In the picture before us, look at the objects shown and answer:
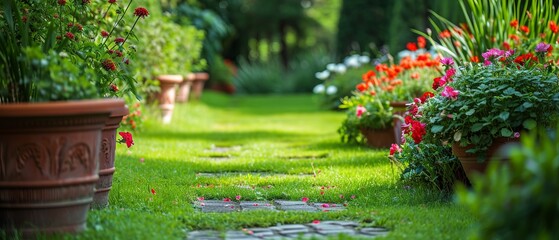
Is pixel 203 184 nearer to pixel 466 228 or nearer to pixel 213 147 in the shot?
pixel 466 228

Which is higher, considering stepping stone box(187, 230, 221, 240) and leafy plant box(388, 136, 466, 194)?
leafy plant box(388, 136, 466, 194)

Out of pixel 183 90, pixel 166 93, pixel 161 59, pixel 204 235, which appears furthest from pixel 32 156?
pixel 183 90

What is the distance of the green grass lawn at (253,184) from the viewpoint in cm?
494

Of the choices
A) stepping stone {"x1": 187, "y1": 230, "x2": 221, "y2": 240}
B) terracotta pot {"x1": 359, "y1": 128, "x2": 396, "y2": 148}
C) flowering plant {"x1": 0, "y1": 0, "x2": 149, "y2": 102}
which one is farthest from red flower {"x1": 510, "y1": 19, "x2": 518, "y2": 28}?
stepping stone {"x1": 187, "y1": 230, "x2": 221, "y2": 240}

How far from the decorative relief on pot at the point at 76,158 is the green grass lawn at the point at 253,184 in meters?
0.35

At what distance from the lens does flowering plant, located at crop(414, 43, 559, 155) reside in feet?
18.5

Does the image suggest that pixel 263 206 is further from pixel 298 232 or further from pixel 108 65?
pixel 108 65

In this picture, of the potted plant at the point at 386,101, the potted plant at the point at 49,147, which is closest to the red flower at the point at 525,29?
the potted plant at the point at 386,101

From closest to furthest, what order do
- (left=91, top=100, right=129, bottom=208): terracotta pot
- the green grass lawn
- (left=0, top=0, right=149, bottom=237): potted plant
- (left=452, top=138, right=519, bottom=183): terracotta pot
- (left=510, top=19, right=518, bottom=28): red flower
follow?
(left=0, top=0, right=149, bottom=237): potted plant, the green grass lawn, (left=91, top=100, right=129, bottom=208): terracotta pot, (left=452, top=138, right=519, bottom=183): terracotta pot, (left=510, top=19, right=518, bottom=28): red flower

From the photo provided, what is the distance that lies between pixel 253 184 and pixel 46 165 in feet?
8.42

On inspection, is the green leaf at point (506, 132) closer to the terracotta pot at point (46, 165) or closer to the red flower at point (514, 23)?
the terracotta pot at point (46, 165)

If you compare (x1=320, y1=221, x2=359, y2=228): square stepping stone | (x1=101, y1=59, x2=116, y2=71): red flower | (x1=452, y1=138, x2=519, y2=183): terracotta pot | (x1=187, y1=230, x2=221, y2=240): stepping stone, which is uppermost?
(x1=101, y1=59, x2=116, y2=71): red flower

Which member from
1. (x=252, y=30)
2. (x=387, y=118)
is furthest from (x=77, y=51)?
(x=252, y=30)

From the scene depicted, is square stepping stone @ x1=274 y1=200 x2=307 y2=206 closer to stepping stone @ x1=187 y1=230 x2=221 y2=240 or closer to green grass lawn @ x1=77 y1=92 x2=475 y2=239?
green grass lawn @ x1=77 y1=92 x2=475 y2=239
